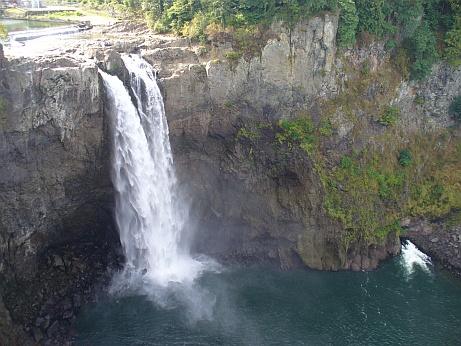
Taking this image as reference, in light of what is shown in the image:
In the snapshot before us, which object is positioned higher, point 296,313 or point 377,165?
point 377,165

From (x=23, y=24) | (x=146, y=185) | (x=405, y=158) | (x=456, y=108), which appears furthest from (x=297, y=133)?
(x=23, y=24)

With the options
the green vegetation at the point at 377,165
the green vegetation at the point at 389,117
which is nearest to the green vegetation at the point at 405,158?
the green vegetation at the point at 377,165

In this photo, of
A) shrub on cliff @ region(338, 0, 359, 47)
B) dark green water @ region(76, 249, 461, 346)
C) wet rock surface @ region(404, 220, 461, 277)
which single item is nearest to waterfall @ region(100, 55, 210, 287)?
dark green water @ region(76, 249, 461, 346)

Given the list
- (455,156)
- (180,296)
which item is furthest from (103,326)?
(455,156)

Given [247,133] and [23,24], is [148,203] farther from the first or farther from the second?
[23,24]

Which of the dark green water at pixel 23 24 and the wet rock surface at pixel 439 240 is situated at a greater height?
the dark green water at pixel 23 24

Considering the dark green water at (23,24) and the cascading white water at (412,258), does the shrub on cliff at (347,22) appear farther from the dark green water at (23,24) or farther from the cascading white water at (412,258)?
the dark green water at (23,24)
